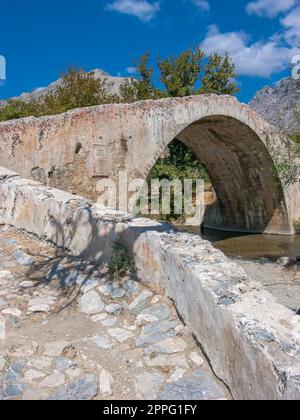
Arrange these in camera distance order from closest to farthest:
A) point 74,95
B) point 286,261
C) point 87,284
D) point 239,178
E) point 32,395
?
point 32,395 → point 87,284 → point 286,261 → point 239,178 → point 74,95

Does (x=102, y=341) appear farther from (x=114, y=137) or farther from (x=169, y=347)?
(x=114, y=137)

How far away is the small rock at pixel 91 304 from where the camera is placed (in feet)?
9.21

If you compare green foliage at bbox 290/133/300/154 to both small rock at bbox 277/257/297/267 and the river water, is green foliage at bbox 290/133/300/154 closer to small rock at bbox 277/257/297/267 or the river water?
the river water

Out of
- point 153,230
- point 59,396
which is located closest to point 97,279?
point 153,230

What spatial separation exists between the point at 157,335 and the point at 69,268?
4.12 ft

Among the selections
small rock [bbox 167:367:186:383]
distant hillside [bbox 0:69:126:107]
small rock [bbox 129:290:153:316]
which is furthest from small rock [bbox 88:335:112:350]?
distant hillside [bbox 0:69:126:107]

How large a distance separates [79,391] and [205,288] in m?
0.87

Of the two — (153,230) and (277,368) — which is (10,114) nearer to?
(153,230)

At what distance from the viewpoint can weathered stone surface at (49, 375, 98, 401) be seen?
1914 millimetres

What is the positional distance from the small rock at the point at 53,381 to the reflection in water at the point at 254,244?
9486 millimetres

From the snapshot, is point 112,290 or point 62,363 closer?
point 62,363

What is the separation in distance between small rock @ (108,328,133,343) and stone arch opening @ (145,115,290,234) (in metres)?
9.87

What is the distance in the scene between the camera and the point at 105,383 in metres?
2.03

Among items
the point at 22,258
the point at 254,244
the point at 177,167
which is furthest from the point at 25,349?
the point at 177,167
